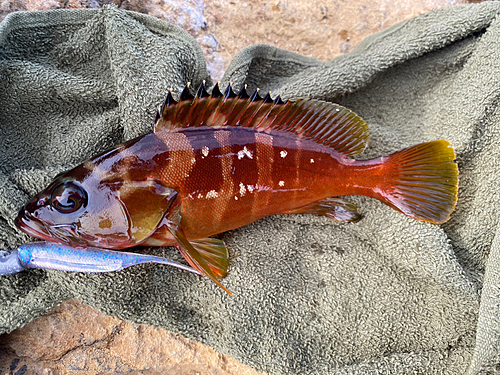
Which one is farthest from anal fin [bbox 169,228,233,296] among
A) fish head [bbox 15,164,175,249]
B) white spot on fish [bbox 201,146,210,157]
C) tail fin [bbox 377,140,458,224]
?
tail fin [bbox 377,140,458,224]

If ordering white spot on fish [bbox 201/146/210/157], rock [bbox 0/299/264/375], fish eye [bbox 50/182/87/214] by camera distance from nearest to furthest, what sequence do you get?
fish eye [bbox 50/182/87/214]
white spot on fish [bbox 201/146/210/157]
rock [bbox 0/299/264/375]

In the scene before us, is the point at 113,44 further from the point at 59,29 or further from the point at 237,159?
the point at 237,159

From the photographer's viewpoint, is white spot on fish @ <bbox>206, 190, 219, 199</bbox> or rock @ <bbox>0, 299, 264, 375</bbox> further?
rock @ <bbox>0, 299, 264, 375</bbox>

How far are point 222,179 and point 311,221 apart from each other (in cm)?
48

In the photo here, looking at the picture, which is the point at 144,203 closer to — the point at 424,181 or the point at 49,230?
the point at 49,230

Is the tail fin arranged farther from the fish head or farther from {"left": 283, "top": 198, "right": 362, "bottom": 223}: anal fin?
the fish head

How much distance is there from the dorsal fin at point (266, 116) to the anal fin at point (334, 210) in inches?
8.2

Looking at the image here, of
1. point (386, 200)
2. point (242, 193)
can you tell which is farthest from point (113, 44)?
point (386, 200)

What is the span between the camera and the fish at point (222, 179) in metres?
1.22

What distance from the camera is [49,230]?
122 cm

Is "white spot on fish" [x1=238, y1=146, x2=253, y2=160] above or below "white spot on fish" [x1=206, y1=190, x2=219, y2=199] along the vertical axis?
above

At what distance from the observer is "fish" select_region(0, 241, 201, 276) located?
4.19 ft

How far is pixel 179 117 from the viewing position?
4.25ft

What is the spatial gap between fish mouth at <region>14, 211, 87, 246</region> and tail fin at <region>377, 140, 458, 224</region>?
3.66ft
